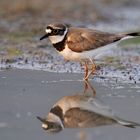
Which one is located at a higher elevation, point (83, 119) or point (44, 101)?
point (44, 101)

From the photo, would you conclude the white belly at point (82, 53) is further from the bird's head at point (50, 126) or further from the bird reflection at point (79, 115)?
the bird's head at point (50, 126)

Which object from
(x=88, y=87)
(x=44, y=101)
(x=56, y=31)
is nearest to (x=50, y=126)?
(x=44, y=101)

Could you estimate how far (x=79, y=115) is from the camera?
7.33 meters

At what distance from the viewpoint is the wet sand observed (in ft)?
21.7

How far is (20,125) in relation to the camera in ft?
23.0

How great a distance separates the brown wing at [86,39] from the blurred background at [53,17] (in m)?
3.60

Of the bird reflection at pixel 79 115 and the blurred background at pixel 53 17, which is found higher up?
the blurred background at pixel 53 17

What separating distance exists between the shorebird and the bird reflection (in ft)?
4.53

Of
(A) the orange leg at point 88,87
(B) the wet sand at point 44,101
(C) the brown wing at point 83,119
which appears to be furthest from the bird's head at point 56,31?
(C) the brown wing at point 83,119

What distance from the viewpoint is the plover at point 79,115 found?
6973mm

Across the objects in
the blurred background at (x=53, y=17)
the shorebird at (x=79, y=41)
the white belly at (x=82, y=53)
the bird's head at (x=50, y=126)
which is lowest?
the bird's head at (x=50, y=126)

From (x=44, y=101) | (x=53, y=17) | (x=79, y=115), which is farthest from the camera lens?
(x=53, y=17)

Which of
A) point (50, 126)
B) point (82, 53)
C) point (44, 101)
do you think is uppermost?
point (82, 53)

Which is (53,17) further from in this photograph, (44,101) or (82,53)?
(44,101)
